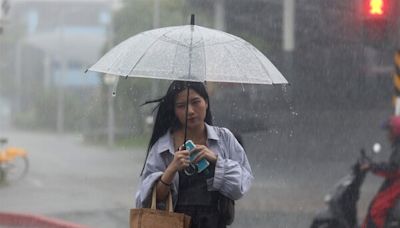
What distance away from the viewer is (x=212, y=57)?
331 centimetres

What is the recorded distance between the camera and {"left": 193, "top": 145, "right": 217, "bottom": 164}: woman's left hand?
305cm

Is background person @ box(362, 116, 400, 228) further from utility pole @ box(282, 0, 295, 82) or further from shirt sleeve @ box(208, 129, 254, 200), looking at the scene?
utility pole @ box(282, 0, 295, 82)

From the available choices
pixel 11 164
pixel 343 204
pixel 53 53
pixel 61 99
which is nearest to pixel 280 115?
pixel 343 204

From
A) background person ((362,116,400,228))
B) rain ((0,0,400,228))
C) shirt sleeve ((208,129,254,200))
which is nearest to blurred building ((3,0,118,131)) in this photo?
rain ((0,0,400,228))

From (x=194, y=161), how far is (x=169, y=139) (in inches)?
9.9

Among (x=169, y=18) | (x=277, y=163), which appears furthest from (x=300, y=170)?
(x=169, y=18)

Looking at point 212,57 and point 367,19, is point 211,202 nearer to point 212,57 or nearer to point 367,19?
point 212,57

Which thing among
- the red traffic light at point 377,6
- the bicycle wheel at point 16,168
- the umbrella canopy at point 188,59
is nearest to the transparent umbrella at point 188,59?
the umbrella canopy at point 188,59

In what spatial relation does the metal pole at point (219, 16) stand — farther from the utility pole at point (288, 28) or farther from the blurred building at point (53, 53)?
the blurred building at point (53, 53)

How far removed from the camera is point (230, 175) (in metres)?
3.09

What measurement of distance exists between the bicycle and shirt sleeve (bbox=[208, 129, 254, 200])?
9456mm

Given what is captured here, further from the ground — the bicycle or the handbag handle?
the handbag handle

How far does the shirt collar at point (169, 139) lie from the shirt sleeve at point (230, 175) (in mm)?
56

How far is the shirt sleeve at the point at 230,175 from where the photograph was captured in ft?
10.1
